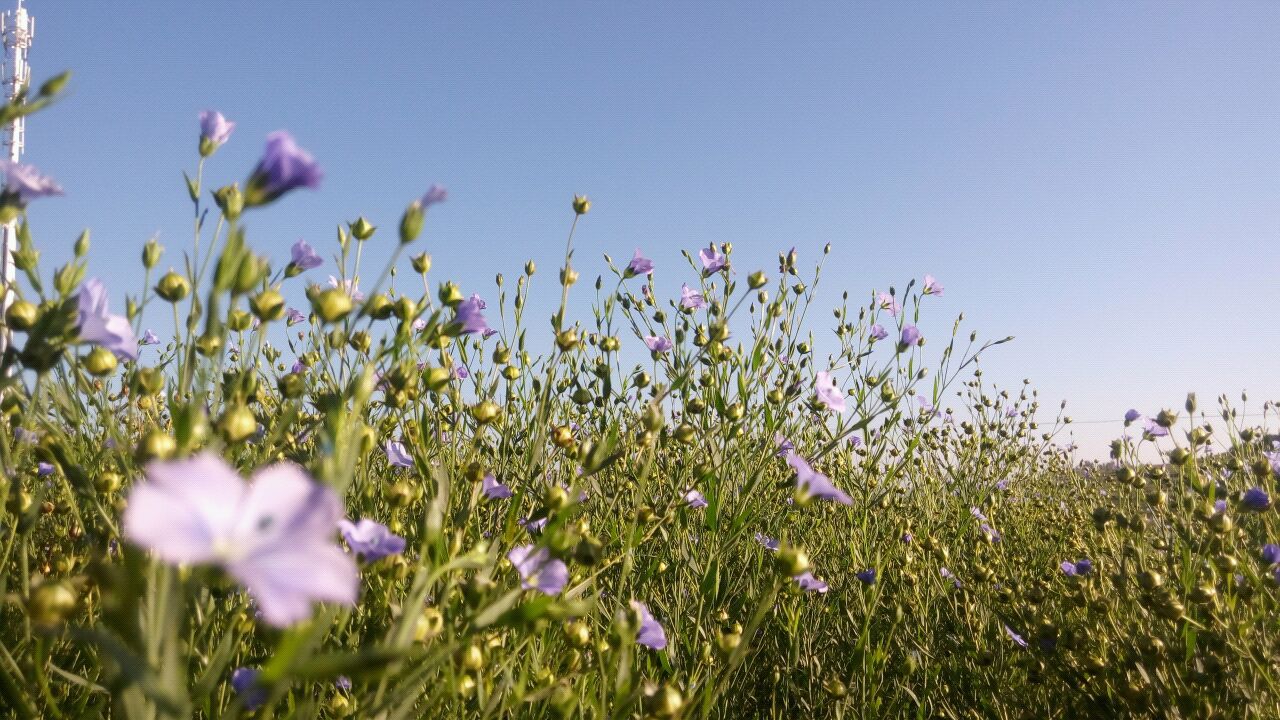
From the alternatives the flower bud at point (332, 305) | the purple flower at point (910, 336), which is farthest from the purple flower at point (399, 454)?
the purple flower at point (910, 336)

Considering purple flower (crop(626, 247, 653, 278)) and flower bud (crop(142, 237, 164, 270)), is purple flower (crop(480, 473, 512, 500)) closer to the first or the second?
flower bud (crop(142, 237, 164, 270))

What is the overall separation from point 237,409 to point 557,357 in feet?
2.82

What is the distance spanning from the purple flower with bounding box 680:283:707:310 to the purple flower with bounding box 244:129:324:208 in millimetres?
1955

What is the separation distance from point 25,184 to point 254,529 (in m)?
0.76

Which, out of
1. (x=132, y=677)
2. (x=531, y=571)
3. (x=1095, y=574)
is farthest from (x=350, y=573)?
(x=1095, y=574)

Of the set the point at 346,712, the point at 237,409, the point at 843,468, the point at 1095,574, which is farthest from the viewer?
the point at 843,468

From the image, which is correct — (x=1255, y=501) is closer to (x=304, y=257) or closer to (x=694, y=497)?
(x=694, y=497)

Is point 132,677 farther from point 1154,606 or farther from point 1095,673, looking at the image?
point 1095,673

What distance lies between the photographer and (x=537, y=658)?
122 centimetres

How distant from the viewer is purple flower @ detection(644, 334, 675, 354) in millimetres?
2783

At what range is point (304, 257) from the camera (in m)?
1.53

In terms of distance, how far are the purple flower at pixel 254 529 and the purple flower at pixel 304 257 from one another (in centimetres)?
111

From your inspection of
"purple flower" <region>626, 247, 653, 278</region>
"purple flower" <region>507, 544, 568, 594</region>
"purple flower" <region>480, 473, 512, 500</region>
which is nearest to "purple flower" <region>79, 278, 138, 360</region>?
"purple flower" <region>507, 544, 568, 594</region>

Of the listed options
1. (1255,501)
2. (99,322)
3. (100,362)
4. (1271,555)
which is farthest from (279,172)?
(1255,501)
